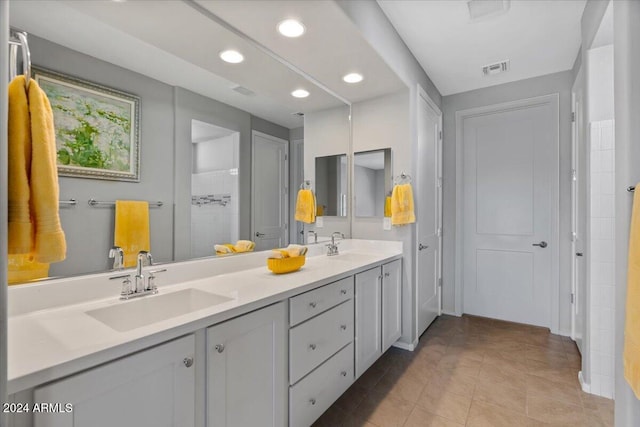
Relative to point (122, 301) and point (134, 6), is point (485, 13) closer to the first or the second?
point (134, 6)

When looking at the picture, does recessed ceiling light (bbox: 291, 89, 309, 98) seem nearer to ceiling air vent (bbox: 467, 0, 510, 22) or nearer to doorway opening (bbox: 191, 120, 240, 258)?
doorway opening (bbox: 191, 120, 240, 258)

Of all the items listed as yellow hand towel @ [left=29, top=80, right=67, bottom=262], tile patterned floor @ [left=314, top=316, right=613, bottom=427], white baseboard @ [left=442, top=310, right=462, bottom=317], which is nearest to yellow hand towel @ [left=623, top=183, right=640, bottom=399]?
tile patterned floor @ [left=314, top=316, right=613, bottom=427]

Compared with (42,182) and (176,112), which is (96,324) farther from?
(176,112)

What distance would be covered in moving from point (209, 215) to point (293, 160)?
0.84m

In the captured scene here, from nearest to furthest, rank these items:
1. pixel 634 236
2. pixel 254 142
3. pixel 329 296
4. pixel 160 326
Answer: pixel 160 326 < pixel 634 236 < pixel 329 296 < pixel 254 142

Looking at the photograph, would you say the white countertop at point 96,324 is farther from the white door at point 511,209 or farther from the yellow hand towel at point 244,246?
the white door at point 511,209

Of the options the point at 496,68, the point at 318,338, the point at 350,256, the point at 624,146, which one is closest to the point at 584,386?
the point at 624,146

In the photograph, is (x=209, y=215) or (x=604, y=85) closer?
(x=209, y=215)

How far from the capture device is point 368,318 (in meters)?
2.18

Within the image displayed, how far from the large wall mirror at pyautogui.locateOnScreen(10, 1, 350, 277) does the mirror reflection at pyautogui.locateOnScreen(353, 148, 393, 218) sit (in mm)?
940

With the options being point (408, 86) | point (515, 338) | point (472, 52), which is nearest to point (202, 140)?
point (408, 86)

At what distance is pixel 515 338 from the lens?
297cm

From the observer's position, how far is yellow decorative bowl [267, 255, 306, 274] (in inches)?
71.6

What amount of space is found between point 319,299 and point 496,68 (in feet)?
9.30
